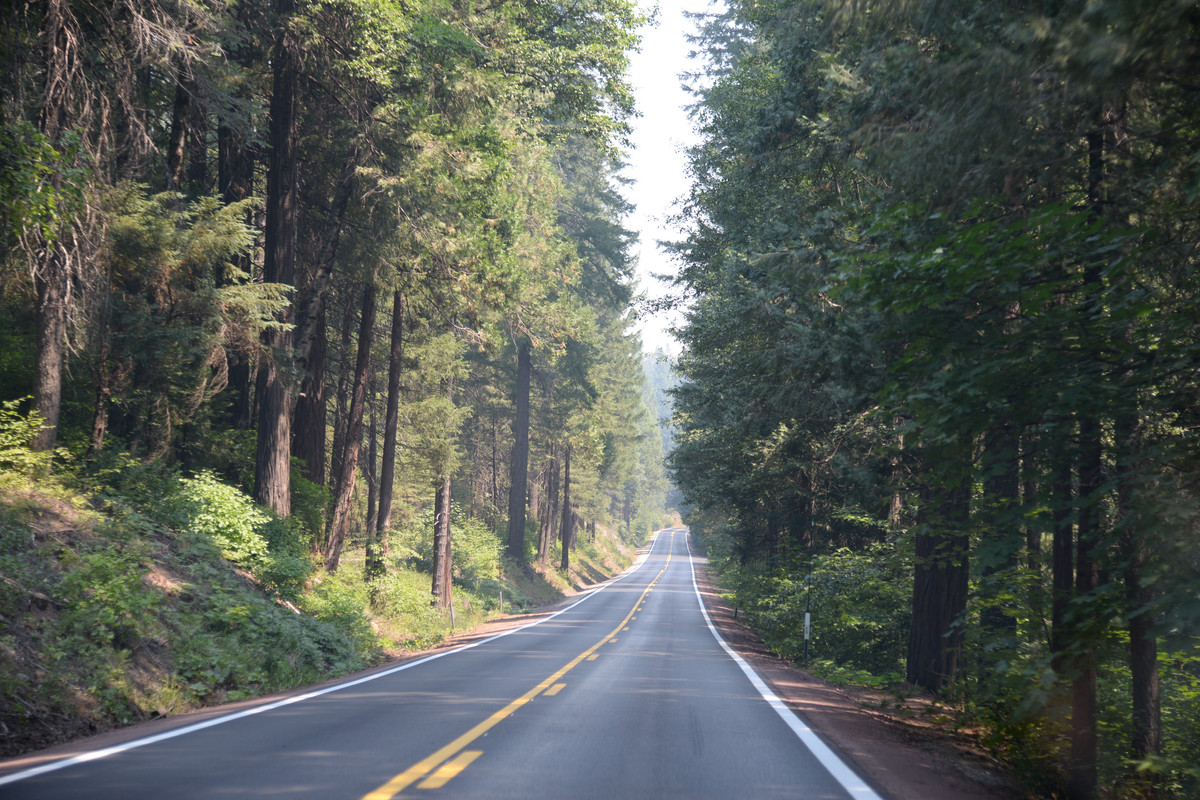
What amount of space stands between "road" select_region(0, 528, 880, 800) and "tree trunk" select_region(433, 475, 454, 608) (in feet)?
39.6

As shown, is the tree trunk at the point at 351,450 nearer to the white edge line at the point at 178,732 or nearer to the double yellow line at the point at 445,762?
the white edge line at the point at 178,732

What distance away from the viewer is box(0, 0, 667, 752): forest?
30.2ft

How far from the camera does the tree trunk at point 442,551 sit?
23.6 m

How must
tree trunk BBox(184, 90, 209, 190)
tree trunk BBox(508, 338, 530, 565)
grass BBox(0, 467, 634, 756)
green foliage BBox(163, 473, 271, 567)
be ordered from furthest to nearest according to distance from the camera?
tree trunk BBox(508, 338, 530, 565) < tree trunk BBox(184, 90, 209, 190) < green foliage BBox(163, 473, 271, 567) < grass BBox(0, 467, 634, 756)

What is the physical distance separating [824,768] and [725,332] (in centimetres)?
1014

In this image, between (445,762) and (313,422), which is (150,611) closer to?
(445,762)

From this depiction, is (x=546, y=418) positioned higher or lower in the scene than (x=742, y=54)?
lower

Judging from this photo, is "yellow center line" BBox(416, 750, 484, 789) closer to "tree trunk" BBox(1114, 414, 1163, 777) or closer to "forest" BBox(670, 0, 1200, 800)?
"forest" BBox(670, 0, 1200, 800)

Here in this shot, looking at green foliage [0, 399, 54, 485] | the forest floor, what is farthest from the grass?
the forest floor

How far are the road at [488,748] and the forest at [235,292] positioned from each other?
6.24ft

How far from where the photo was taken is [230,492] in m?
13.9

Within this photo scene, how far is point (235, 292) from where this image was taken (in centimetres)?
1339

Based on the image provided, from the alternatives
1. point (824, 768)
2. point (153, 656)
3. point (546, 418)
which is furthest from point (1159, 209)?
point (546, 418)

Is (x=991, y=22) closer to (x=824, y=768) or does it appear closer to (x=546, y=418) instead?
(x=824, y=768)
